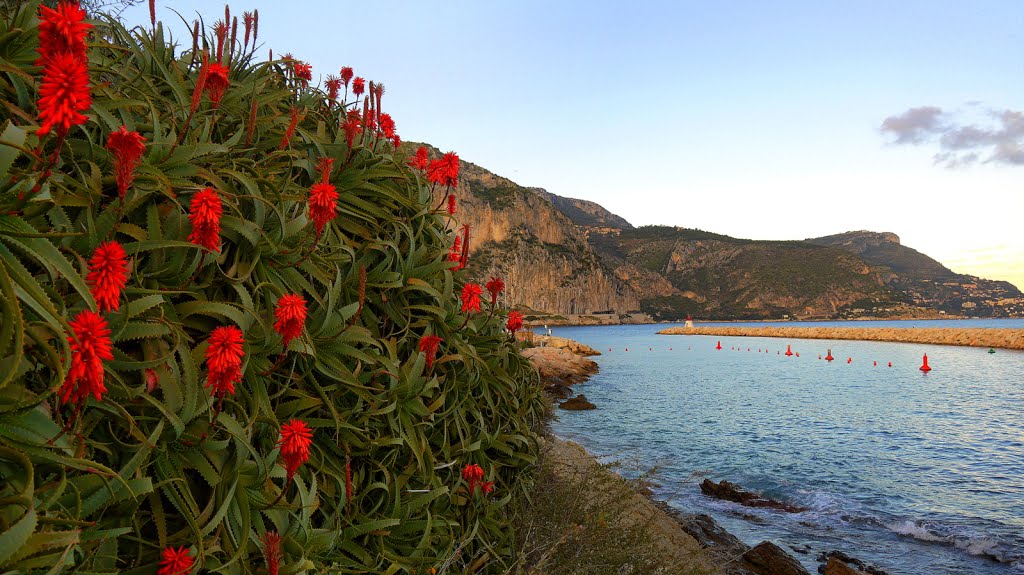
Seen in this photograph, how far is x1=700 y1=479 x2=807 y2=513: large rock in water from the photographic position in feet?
46.0

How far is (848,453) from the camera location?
19.7 metres

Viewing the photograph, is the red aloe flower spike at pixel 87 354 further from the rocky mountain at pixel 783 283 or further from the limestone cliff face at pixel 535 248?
the rocky mountain at pixel 783 283

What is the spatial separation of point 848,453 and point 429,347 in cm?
2216

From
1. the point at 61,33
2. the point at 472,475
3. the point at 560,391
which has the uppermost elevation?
the point at 61,33

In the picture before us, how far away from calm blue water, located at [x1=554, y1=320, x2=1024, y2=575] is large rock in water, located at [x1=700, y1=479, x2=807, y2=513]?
0.36m

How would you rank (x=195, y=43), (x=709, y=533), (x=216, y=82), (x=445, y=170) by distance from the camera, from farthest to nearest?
1. (x=709, y=533)
2. (x=445, y=170)
3. (x=195, y=43)
4. (x=216, y=82)

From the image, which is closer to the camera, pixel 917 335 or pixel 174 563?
pixel 174 563

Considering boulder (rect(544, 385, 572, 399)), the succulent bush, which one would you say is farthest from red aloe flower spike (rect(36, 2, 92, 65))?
boulder (rect(544, 385, 572, 399))

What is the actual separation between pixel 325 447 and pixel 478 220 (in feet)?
480

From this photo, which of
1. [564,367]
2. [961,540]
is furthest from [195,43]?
[564,367]

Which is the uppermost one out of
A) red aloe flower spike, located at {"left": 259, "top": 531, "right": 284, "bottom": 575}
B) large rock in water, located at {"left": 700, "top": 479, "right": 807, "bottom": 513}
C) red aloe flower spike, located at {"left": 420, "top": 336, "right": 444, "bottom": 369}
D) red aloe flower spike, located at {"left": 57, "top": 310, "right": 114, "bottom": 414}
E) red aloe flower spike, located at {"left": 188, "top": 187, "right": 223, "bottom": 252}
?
red aloe flower spike, located at {"left": 188, "top": 187, "right": 223, "bottom": 252}

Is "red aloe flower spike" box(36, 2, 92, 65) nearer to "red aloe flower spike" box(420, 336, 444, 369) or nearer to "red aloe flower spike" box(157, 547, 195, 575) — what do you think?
"red aloe flower spike" box(157, 547, 195, 575)

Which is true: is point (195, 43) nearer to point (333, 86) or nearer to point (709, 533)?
point (333, 86)

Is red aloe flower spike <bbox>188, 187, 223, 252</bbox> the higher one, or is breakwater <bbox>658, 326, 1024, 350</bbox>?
red aloe flower spike <bbox>188, 187, 223, 252</bbox>
